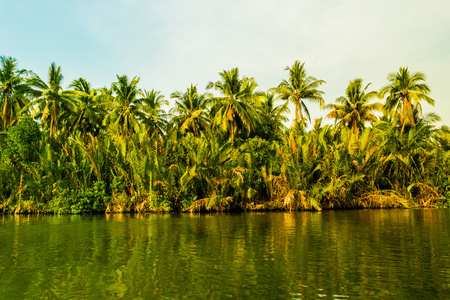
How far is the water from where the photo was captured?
4680mm

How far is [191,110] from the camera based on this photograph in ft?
129

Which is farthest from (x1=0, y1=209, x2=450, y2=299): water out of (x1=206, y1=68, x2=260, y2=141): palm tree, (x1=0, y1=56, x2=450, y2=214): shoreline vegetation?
(x1=206, y1=68, x2=260, y2=141): palm tree

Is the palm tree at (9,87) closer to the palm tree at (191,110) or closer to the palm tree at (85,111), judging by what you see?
the palm tree at (85,111)

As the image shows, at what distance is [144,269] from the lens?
5938mm

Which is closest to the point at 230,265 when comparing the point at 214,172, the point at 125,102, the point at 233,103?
the point at 214,172

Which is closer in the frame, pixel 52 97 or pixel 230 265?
pixel 230 265

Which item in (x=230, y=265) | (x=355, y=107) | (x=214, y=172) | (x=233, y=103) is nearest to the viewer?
(x=230, y=265)

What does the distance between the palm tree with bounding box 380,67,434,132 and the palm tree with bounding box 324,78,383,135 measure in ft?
5.10

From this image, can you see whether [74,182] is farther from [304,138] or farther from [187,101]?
[187,101]

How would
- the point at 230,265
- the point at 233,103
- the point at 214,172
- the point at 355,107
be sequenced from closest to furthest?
the point at 230,265
the point at 214,172
the point at 233,103
the point at 355,107

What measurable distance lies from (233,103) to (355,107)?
14645 mm

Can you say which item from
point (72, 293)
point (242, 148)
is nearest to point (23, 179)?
point (242, 148)

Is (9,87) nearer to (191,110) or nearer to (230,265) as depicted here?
(191,110)

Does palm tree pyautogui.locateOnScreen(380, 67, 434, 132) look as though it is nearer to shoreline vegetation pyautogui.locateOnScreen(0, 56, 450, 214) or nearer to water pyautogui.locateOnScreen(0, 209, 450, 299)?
shoreline vegetation pyautogui.locateOnScreen(0, 56, 450, 214)
